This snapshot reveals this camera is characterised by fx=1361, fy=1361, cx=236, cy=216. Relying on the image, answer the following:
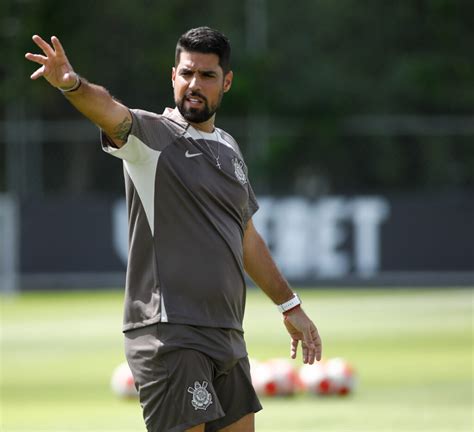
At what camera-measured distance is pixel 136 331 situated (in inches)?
236

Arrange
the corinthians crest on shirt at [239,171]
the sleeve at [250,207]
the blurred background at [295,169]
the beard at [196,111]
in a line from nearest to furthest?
1. the beard at [196,111]
2. the corinthians crest on shirt at [239,171]
3. the sleeve at [250,207]
4. the blurred background at [295,169]

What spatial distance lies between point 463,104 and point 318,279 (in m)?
7.29

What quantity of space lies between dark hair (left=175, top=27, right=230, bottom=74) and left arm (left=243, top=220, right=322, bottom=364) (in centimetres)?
91

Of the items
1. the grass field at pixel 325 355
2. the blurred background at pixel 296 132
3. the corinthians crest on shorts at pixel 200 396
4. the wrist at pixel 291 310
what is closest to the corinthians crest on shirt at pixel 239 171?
the wrist at pixel 291 310

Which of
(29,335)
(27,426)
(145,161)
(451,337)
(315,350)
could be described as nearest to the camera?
(145,161)

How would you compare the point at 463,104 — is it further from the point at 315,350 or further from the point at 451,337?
the point at 315,350

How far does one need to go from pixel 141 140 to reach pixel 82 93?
16.2 inches

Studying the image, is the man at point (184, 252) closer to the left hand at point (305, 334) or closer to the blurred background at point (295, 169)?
the left hand at point (305, 334)

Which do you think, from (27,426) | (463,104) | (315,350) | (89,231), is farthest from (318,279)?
(315,350)

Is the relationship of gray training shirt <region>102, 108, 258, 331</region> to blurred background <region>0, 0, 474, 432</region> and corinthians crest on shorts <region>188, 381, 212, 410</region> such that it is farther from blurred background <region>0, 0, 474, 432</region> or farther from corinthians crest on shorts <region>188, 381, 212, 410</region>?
blurred background <region>0, 0, 474, 432</region>

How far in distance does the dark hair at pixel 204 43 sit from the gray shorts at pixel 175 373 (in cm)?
121

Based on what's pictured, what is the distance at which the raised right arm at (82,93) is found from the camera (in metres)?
5.43

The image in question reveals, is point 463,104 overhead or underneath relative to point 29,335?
overhead

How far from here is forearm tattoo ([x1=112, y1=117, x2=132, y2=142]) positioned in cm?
563
